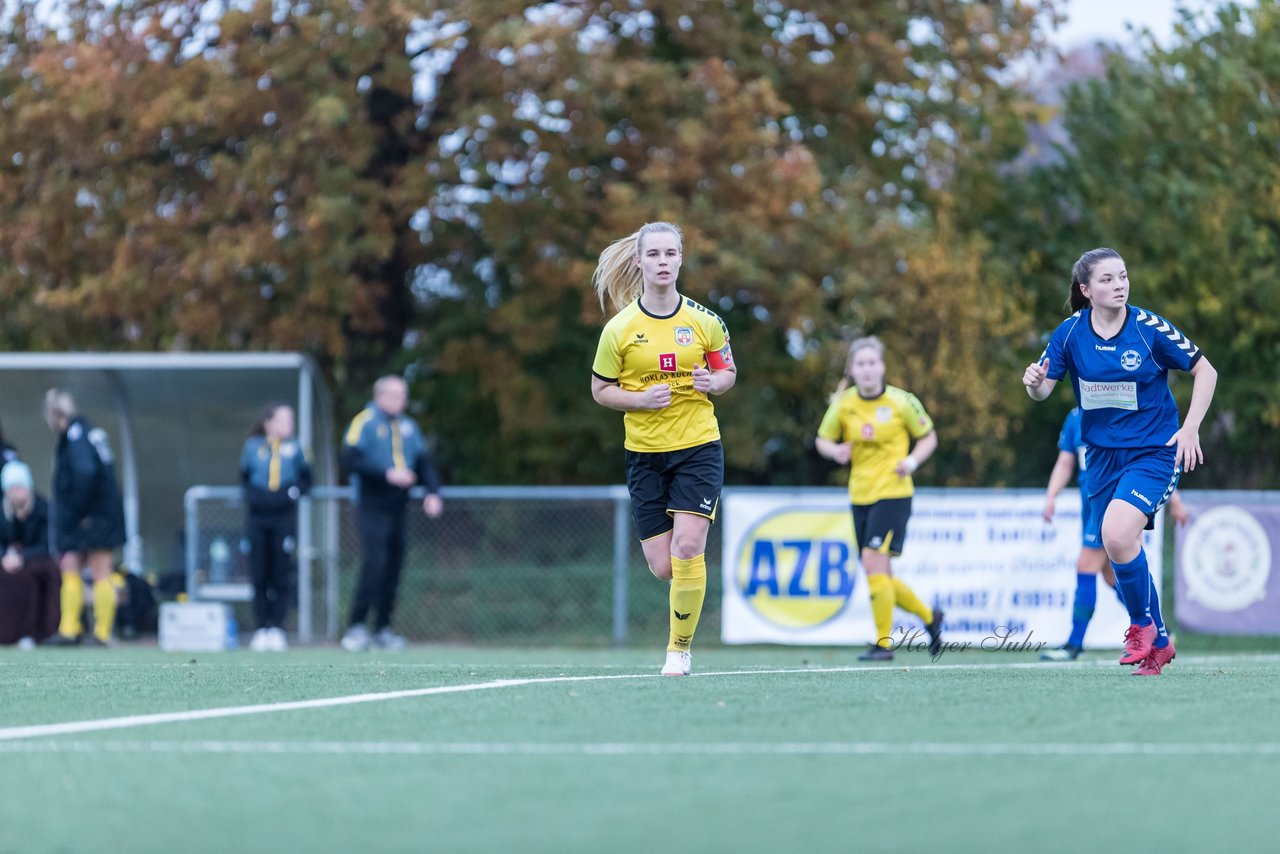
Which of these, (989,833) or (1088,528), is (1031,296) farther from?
(989,833)

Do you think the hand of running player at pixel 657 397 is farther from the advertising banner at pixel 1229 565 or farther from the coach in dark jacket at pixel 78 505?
the coach in dark jacket at pixel 78 505

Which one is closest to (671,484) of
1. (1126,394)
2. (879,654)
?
(1126,394)

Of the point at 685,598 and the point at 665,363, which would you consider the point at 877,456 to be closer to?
the point at 685,598

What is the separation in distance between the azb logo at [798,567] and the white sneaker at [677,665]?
23.0 feet

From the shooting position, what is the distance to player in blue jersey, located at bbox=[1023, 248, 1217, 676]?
763 centimetres

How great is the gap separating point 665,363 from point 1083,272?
1.86 meters

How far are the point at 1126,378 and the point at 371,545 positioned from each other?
830 centimetres

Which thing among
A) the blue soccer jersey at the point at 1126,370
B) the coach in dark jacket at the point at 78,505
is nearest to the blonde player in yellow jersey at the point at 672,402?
the blue soccer jersey at the point at 1126,370

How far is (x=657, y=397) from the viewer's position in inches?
294

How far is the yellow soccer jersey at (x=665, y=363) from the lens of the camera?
302 inches

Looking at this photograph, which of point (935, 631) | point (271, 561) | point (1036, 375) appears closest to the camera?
point (1036, 375)

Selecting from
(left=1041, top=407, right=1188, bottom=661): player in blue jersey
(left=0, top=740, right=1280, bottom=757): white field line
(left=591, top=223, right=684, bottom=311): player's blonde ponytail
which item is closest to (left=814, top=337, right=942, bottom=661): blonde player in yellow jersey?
(left=1041, top=407, right=1188, bottom=661): player in blue jersey

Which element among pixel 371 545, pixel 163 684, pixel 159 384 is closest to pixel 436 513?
pixel 371 545

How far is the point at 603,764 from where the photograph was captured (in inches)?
182
